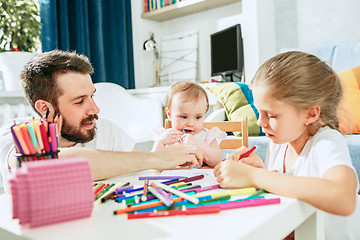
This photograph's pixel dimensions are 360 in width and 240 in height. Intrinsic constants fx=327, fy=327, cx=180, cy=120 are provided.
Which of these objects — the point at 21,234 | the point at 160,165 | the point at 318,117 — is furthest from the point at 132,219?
the point at 318,117

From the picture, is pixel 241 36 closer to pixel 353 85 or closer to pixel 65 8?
pixel 353 85

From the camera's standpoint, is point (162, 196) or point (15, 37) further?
point (15, 37)

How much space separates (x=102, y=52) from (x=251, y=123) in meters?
1.84

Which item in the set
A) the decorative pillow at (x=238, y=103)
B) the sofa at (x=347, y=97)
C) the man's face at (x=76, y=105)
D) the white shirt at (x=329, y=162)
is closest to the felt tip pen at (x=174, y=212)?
the white shirt at (x=329, y=162)

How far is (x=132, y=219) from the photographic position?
20.4 inches

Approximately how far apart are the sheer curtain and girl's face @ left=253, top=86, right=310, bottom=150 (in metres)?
2.38

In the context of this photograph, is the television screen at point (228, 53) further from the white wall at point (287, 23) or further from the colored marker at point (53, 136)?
the colored marker at point (53, 136)

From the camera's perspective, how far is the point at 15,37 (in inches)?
96.9

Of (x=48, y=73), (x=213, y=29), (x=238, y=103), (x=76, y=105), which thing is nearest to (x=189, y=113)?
(x=76, y=105)

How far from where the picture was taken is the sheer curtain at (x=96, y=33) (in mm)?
2824

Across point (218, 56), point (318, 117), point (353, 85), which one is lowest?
point (318, 117)

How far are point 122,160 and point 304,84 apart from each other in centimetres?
54

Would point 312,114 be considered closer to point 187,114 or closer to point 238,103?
point 187,114

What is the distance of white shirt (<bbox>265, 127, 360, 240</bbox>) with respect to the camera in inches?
28.0
